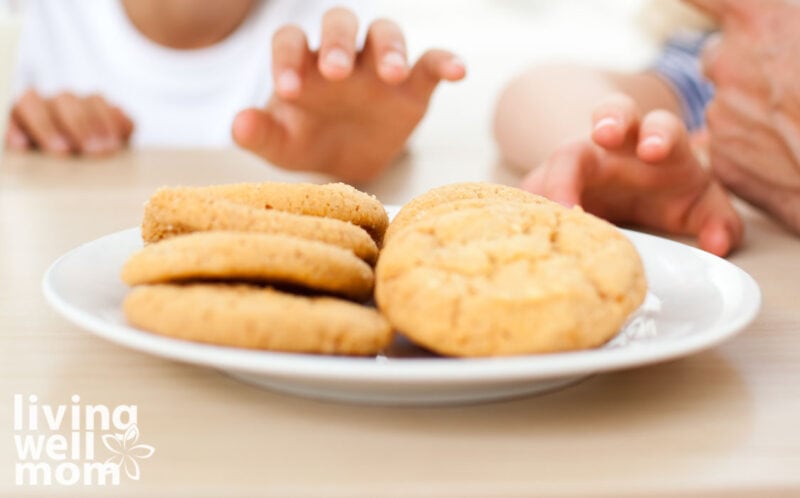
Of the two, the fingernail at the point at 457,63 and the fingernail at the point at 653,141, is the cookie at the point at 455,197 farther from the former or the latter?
the fingernail at the point at 457,63

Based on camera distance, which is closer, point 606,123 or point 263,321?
point 263,321

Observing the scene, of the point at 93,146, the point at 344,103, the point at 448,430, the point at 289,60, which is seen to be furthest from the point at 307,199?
the point at 93,146

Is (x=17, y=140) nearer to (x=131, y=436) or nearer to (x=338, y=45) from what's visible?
(x=338, y=45)

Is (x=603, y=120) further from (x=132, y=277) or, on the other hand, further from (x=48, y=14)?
(x=48, y=14)

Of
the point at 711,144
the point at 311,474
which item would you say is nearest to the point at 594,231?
the point at 311,474

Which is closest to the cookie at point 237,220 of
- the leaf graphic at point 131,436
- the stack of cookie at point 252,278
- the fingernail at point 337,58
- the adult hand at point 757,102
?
the stack of cookie at point 252,278
